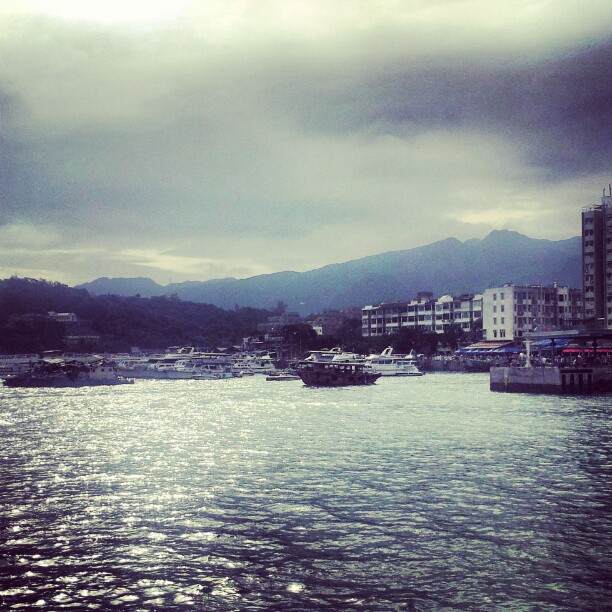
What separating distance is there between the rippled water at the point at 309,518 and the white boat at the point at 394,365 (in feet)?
284

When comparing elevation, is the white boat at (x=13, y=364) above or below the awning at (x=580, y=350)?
below

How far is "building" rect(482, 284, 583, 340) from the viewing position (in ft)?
546

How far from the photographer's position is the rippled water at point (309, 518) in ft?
51.8

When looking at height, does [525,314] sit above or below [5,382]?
above

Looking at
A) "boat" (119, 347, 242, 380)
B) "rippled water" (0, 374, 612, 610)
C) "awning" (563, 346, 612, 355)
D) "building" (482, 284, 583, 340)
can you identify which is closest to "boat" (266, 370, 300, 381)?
"boat" (119, 347, 242, 380)

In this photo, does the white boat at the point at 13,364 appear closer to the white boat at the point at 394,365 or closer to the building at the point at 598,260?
the white boat at the point at 394,365

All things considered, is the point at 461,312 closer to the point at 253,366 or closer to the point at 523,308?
the point at 523,308

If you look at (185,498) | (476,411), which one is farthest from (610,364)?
(185,498)

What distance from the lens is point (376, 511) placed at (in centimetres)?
2270

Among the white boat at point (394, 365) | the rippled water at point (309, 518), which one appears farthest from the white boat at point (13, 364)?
the rippled water at point (309, 518)

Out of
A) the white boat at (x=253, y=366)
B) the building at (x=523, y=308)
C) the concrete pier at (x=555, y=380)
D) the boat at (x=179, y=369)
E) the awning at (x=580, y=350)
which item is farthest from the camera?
the building at (x=523, y=308)

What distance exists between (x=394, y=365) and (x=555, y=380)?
60.8 m

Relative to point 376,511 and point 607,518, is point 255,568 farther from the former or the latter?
point 607,518

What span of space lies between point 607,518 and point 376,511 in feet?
23.2
